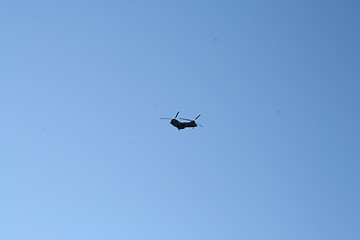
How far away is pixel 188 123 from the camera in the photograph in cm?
8781
